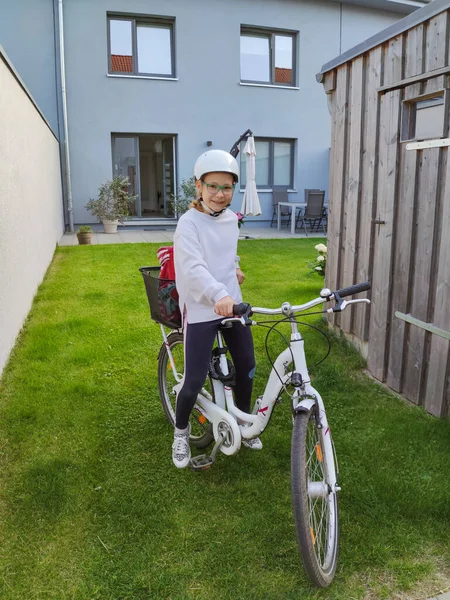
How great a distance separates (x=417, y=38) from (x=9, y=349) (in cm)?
396

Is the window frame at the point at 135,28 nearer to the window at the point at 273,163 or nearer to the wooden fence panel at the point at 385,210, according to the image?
the window at the point at 273,163

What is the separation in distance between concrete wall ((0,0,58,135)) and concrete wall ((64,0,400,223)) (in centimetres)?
44

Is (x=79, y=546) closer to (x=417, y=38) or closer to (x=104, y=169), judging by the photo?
(x=417, y=38)

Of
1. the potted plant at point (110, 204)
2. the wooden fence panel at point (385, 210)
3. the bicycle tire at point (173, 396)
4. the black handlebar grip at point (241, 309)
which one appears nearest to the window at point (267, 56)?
the potted plant at point (110, 204)

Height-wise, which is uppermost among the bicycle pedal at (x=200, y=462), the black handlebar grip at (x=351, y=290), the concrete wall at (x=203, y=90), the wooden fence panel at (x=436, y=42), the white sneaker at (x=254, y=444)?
the concrete wall at (x=203, y=90)

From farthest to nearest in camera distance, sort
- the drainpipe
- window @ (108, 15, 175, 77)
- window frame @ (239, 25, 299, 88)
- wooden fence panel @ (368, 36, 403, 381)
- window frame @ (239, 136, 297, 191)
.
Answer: window frame @ (239, 136, 297, 191) < window frame @ (239, 25, 299, 88) < window @ (108, 15, 175, 77) < the drainpipe < wooden fence panel @ (368, 36, 403, 381)

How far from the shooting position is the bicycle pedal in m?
3.04

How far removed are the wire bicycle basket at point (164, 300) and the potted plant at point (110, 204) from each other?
11.8 meters

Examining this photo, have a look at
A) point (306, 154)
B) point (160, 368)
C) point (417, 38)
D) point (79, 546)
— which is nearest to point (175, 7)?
point (306, 154)

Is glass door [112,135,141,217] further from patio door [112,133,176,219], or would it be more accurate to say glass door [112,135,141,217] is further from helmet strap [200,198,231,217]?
helmet strap [200,198,231,217]

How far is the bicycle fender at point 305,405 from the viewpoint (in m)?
2.19

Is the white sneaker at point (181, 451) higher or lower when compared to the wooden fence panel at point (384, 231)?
lower

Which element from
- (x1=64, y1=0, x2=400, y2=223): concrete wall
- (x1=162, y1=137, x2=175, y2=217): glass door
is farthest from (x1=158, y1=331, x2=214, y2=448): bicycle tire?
(x1=162, y1=137, x2=175, y2=217): glass door

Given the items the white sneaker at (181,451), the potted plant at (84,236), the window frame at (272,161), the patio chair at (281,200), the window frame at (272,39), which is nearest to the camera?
the white sneaker at (181,451)
